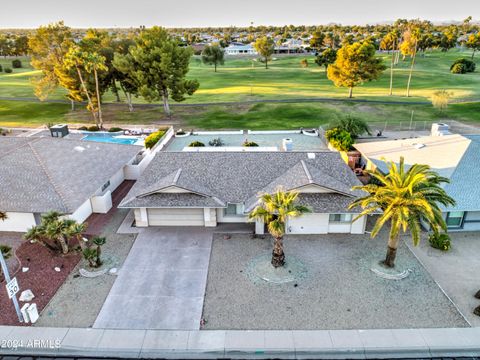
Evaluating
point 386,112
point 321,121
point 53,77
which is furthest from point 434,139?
point 53,77

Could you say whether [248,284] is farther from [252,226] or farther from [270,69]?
[270,69]

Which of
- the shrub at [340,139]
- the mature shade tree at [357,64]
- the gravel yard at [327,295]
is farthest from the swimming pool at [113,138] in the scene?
the mature shade tree at [357,64]

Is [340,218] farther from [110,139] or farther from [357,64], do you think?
[357,64]

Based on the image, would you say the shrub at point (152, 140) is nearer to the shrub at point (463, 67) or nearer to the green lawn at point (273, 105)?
the green lawn at point (273, 105)

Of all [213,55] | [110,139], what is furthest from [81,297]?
[213,55]

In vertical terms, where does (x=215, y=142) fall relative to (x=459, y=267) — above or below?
above

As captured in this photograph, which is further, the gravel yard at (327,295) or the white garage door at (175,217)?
the white garage door at (175,217)

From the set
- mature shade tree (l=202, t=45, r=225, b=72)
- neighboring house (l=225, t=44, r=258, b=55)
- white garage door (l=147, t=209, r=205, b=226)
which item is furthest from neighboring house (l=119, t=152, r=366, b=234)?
neighboring house (l=225, t=44, r=258, b=55)
